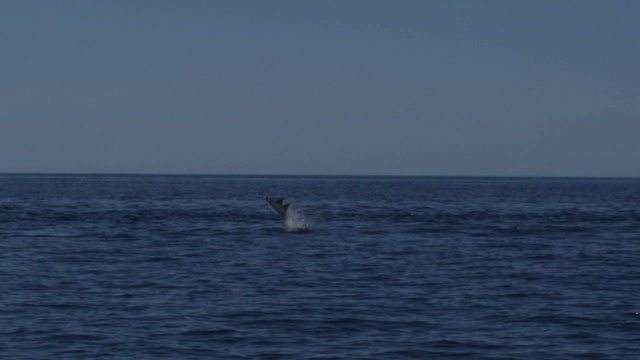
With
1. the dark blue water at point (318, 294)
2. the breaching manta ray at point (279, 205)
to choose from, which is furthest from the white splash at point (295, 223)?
the dark blue water at point (318, 294)

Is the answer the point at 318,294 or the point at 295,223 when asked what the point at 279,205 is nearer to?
the point at 295,223

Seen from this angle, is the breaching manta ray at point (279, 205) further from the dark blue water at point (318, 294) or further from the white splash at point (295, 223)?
the dark blue water at point (318, 294)

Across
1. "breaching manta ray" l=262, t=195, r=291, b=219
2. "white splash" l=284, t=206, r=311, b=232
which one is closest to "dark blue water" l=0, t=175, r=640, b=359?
"white splash" l=284, t=206, r=311, b=232

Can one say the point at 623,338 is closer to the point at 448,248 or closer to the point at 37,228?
the point at 448,248

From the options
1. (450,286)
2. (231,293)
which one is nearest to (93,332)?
(231,293)

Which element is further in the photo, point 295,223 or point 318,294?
point 295,223

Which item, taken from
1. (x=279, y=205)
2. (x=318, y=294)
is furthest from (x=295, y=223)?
(x=318, y=294)

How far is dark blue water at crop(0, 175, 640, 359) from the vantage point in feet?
73.3

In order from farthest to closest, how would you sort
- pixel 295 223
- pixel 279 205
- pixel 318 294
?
pixel 295 223
pixel 279 205
pixel 318 294

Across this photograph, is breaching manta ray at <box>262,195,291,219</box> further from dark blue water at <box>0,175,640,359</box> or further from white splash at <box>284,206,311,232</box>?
dark blue water at <box>0,175,640,359</box>

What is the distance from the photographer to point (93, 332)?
23.4m

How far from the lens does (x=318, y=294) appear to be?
29.3m

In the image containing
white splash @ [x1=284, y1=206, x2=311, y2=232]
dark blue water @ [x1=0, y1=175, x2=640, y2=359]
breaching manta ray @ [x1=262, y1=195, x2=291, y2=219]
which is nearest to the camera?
dark blue water @ [x1=0, y1=175, x2=640, y2=359]

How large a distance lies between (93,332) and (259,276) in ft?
34.3
